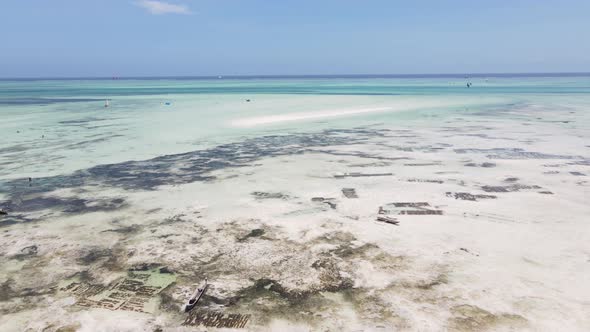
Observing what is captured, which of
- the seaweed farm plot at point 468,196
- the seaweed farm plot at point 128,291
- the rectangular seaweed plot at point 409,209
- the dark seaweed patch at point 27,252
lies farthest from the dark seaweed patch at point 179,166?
the seaweed farm plot at point 468,196

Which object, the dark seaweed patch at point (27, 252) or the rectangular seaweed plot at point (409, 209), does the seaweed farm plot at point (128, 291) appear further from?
the rectangular seaweed plot at point (409, 209)

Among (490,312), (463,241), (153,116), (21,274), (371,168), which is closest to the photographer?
(490,312)

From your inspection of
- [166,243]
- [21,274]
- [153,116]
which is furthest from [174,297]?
[153,116]

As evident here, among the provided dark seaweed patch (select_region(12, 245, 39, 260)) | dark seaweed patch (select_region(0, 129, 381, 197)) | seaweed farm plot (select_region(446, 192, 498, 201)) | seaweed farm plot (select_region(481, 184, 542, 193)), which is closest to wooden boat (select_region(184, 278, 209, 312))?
dark seaweed patch (select_region(12, 245, 39, 260))

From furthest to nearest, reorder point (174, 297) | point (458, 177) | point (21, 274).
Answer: point (458, 177) < point (21, 274) < point (174, 297)

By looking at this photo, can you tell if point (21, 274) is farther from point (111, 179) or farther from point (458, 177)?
point (458, 177)

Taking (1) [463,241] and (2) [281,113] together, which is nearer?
(1) [463,241]

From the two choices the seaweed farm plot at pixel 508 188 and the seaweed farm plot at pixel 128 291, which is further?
the seaweed farm plot at pixel 508 188
